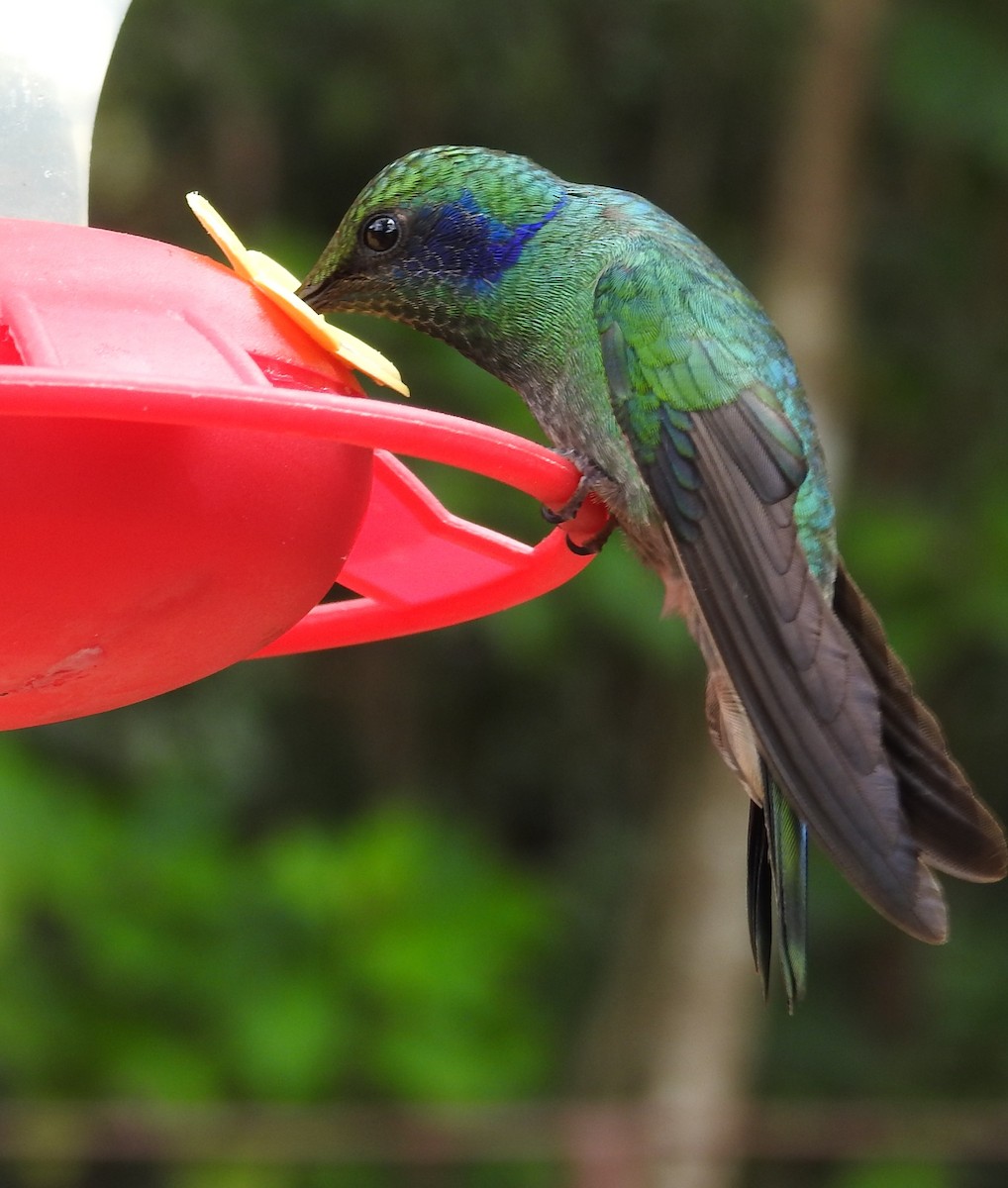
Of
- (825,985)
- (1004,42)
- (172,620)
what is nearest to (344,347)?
(172,620)

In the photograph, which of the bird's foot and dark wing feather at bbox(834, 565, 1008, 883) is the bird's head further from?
dark wing feather at bbox(834, 565, 1008, 883)

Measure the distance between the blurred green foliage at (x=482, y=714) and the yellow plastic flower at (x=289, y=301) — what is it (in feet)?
9.42

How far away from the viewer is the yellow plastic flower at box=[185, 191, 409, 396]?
2.04 m

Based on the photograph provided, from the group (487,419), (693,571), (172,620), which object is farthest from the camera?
(487,419)

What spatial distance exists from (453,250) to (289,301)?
1.02 m

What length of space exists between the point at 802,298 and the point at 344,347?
397cm

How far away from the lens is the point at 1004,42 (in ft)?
19.2

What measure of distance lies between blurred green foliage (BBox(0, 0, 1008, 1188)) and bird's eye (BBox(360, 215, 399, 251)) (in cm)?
236

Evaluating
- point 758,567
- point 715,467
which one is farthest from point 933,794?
point 715,467

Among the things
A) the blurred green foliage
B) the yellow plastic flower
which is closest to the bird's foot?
the yellow plastic flower

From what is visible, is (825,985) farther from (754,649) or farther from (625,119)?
(754,649)

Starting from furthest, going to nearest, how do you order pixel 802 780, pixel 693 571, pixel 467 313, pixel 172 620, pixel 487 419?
1. pixel 487 419
2. pixel 467 313
3. pixel 693 571
4. pixel 802 780
5. pixel 172 620

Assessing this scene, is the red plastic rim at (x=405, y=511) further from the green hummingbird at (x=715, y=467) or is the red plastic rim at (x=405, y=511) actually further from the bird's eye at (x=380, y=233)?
the bird's eye at (x=380, y=233)

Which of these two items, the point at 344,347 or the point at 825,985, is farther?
the point at 825,985
